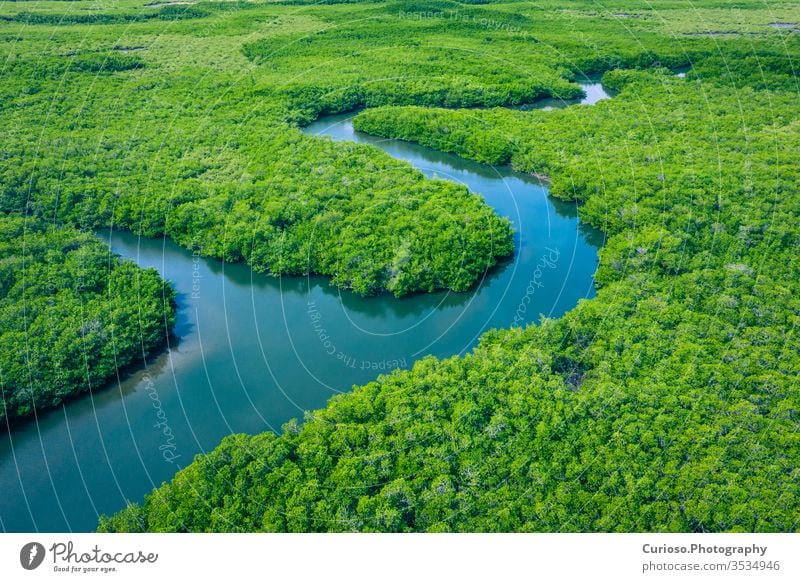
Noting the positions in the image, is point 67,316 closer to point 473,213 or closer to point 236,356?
point 236,356

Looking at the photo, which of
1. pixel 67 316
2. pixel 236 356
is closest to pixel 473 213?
pixel 236 356

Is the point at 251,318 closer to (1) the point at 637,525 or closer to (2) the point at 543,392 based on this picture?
(2) the point at 543,392

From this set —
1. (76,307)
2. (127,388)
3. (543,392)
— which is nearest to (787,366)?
(543,392)
